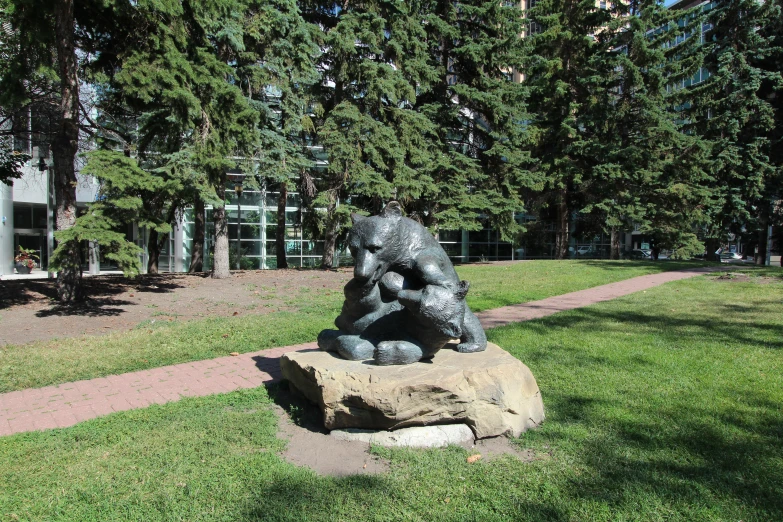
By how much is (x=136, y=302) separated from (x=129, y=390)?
18.8ft

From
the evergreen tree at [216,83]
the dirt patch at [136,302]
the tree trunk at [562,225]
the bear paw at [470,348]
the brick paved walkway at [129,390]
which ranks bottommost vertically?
the brick paved walkway at [129,390]

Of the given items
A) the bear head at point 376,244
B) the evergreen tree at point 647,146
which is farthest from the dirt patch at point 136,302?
the evergreen tree at point 647,146

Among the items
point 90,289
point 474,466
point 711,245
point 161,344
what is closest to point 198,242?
point 90,289

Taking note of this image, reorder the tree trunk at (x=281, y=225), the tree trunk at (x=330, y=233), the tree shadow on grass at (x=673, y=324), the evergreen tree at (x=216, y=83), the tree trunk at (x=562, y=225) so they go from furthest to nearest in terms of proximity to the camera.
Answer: the tree trunk at (x=562, y=225) → the tree trunk at (x=281, y=225) → the tree trunk at (x=330, y=233) → the evergreen tree at (x=216, y=83) → the tree shadow on grass at (x=673, y=324)

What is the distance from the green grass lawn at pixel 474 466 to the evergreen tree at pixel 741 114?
23.3m

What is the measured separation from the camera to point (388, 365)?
3.67 metres

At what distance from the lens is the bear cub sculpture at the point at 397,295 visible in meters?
3.47

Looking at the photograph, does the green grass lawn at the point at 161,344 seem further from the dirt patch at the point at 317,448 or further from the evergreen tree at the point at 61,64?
the dirt patch at the point at 317,448

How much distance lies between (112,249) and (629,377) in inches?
304

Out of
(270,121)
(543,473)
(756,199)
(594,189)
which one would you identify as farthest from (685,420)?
(756,199)

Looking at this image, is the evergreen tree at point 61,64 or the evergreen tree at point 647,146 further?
the evergreen tree at point 647,146

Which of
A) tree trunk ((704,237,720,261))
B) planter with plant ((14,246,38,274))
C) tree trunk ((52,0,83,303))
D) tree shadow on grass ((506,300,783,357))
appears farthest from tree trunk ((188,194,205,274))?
tree trunk ((704,237,720,261))

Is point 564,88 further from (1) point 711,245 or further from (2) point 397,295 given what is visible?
(2) point 397,295

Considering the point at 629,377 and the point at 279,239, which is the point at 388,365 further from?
the point at 279,239
